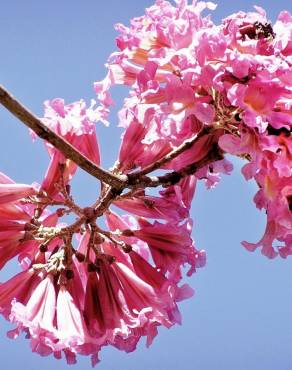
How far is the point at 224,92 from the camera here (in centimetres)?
308

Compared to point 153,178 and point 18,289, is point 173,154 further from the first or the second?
point 18,289

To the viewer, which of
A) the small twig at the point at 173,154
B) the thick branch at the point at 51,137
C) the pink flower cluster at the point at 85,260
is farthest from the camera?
the pink flower cluster at the point at 85,260

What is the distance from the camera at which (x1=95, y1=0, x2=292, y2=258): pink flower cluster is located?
118 inches

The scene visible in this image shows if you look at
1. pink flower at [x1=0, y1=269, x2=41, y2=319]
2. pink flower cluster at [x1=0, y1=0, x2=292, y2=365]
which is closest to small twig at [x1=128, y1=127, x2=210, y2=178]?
pink flower cluster at [x1=0, y1=0, x2=292, y2=365]

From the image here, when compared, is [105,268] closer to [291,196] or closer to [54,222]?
[54,222]

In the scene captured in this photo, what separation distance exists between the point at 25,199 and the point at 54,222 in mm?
209

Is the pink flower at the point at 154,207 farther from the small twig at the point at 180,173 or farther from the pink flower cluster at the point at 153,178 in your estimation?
the small twig at the point at 180,173

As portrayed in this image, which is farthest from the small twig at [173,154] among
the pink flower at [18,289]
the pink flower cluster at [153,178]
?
the pink flower at [18,289]

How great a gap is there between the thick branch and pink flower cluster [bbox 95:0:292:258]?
0.96 ft

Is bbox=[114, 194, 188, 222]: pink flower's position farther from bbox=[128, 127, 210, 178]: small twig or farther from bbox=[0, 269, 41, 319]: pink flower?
bbox=[0, 269, 41, 319]: pink flower

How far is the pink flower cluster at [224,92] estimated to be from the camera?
9.83ft

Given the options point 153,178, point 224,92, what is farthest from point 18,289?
point 224,92

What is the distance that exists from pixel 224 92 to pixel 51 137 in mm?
750

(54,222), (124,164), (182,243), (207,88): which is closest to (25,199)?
(54,222)
